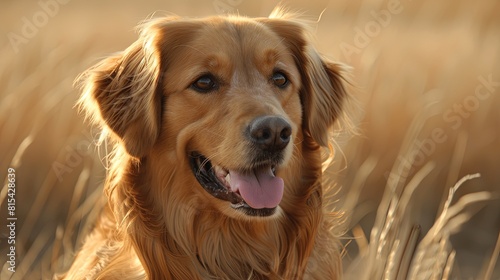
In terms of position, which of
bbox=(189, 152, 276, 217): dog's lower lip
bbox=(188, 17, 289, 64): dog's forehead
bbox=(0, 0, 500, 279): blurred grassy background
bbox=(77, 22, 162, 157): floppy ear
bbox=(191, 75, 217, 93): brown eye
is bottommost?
bbox=(0, 0, 500, 279): blurred grassy background

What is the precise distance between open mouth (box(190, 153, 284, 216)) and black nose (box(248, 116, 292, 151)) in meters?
0.17

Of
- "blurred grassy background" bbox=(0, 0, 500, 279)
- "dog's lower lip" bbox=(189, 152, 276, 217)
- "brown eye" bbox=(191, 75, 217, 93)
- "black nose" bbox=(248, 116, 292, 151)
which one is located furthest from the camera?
"blurred grassy background" bbox=(0, 0, 500, 279)

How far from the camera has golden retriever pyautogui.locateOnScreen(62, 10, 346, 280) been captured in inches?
140

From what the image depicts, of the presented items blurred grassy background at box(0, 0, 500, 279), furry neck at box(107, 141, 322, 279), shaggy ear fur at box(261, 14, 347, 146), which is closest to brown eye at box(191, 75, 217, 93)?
furry neck at box(107, 141, 322, 279)

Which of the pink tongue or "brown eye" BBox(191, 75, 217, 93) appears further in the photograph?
"brown eye" BBox(191, 75, 217, 93)

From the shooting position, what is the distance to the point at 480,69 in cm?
734

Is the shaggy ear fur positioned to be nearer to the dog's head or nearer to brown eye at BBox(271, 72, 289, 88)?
the dog's head

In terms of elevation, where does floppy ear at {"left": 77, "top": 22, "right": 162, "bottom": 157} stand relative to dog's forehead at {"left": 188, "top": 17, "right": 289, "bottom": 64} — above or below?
below

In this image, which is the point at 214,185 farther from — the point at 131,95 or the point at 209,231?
the point at 131,95

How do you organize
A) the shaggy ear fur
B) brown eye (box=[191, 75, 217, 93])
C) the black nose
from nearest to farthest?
the black nose → brown eye (box=[191, 75, 217, 93]) → the shaggy ear fur

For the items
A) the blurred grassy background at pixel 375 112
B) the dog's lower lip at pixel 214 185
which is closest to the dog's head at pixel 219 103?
the dog's lower lip at pixel 214 185

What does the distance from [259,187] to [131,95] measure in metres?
0.82

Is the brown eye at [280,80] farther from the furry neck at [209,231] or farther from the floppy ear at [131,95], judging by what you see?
the floppy ear at [131,95]

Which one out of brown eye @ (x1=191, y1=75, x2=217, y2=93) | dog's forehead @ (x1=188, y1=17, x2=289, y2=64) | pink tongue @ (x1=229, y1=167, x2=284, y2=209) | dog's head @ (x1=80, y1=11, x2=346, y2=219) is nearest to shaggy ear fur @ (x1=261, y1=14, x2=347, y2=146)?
dog's head @ (x1=80, y1=11, x2=346, y2=219)
